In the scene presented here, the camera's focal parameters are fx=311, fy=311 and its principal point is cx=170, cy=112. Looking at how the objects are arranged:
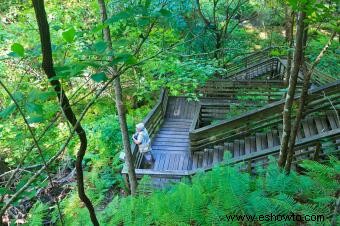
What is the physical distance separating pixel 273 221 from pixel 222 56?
11.5 metres

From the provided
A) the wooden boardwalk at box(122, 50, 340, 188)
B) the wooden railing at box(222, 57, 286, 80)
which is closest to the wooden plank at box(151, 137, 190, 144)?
the wooden boardwalk at box(122, 50, 340, 188)

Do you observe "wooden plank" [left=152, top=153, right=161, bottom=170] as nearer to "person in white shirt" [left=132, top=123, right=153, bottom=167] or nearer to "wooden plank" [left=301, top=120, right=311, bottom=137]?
"person in white shirt" [left=132, top=123, right=153, bottom=167]

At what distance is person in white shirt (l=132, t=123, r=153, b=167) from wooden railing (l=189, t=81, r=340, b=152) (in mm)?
1341

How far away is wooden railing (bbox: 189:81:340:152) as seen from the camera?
7.95m

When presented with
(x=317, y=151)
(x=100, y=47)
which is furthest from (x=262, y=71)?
(x=100, y=47)

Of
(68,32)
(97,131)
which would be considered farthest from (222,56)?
(68,32)

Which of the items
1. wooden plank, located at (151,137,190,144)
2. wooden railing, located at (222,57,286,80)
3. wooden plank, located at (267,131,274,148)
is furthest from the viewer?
wooden railing, located at (222,57,286,80)

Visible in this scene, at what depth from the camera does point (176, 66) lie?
7191mm

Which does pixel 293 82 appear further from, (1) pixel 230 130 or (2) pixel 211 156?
(2) pixel 211 156

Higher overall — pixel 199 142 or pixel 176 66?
pixel 176 66

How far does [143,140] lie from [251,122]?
3.11 metres

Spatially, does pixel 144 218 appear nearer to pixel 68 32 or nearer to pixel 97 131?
pixel 68 32

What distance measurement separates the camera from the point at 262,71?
16.0 m

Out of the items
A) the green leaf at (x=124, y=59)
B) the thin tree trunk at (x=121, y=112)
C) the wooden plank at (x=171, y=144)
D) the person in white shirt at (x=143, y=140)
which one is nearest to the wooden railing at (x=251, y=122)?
the wooden plank at (x=171, y=144)
